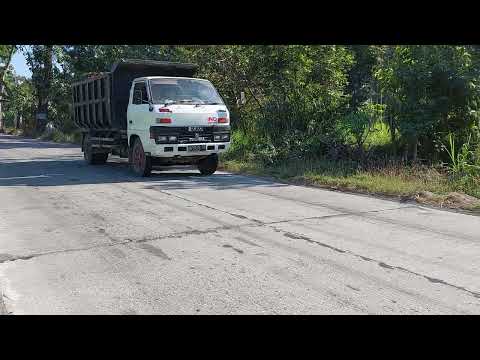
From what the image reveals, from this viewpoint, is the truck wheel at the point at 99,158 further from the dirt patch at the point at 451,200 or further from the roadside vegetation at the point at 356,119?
the dirt patch at the point at 451,200

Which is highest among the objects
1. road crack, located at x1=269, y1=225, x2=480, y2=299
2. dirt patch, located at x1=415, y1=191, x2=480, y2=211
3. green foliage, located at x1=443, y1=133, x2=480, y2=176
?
green foliage, located at x1=443, y1=133, x2=480, y2=176

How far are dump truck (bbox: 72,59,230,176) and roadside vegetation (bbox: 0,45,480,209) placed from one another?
107cm

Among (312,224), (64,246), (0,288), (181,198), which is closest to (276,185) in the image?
(181,198)

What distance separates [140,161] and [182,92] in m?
1.98

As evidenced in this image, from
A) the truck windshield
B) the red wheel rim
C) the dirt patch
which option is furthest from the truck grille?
the dirt patch

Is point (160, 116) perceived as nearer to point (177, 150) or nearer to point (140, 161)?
point (177, 150)

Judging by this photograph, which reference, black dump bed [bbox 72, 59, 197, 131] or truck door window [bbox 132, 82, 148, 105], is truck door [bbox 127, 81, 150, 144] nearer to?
truck door window [bbox 132, 82, 148, 105]

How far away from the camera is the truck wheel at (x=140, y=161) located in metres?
11.9

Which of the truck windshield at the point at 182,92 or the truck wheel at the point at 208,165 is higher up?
the truck windshield at the point at 182,92

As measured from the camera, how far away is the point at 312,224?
22.0 ft

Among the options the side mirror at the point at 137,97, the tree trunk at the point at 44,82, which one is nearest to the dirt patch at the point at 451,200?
the side mirror at the point at 137,97

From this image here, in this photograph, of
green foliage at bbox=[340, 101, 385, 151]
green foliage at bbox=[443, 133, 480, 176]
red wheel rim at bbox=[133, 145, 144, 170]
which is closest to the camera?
green foliage at bbox=[443, 133, 480, 176]

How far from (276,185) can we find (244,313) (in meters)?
7.06

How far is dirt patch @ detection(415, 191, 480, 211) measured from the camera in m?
7.86
